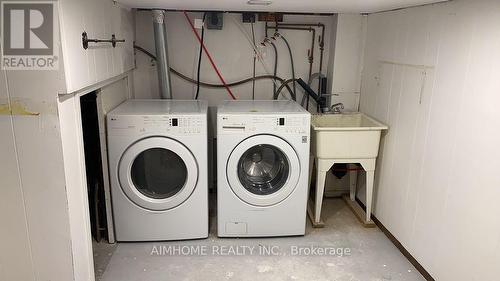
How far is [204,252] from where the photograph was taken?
8.22ft

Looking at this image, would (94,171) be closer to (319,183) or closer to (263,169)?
(263,169)

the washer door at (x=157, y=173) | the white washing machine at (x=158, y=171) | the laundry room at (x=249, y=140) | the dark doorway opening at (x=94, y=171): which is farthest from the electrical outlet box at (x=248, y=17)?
the dark doorway opening at (x=94, y=171)

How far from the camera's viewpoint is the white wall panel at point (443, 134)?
1.70 meters

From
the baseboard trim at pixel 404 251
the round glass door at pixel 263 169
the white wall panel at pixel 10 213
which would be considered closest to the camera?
the white wall panel at pixel 10 213

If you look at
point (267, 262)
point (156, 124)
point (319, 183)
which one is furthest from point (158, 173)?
point (319, 183)

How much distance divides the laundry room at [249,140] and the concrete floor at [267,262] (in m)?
0.01

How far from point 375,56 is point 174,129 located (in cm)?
167

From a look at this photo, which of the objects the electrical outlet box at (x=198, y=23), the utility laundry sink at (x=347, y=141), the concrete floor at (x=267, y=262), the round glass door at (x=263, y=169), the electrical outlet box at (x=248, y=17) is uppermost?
the electrical outlet box at (x=248, y=17)

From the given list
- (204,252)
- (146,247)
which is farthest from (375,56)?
(146,247)

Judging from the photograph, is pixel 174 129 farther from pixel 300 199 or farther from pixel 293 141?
pixel 300 199

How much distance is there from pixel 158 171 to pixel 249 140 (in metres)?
0.69

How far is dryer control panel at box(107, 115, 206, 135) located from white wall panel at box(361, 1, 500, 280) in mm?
1373

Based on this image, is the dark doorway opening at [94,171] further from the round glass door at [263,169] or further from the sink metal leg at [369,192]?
the sink metal leg at [369,192]

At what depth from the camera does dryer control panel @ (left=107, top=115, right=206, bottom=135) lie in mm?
2359
